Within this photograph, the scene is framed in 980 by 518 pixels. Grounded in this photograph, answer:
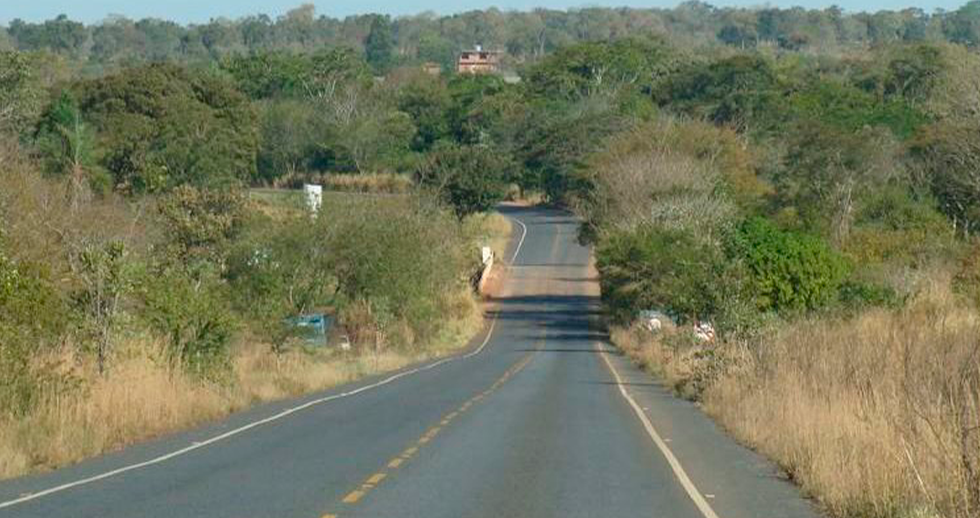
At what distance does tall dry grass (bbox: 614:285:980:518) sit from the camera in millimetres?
14672

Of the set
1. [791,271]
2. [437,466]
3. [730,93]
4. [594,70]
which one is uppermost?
[437,466]

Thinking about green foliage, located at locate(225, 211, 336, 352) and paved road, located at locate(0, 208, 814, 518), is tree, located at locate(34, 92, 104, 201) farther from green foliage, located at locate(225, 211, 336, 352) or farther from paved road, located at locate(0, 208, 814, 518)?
paved road, located at locate(0, 208, 814, 518)

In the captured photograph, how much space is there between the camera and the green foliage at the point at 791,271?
1832 inches

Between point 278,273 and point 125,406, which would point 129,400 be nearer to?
point 125,406

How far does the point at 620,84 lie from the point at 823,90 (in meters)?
28.8

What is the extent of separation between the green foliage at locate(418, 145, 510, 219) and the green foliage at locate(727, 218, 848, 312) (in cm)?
5675

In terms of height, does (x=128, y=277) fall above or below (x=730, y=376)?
above

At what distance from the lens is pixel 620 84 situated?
163 metres

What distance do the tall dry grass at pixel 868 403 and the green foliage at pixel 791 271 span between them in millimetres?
8870

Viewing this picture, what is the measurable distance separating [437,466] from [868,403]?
210 inches

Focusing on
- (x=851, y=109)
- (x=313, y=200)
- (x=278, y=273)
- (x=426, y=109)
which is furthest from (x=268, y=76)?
(x=278, y=273)

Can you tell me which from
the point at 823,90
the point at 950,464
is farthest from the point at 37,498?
the point at 823,90

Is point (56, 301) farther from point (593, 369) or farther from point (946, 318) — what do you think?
point (593, 369)

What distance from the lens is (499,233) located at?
116 metres
